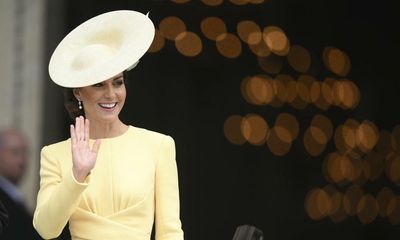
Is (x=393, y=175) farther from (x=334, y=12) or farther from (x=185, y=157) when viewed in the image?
(x=185, y=157)

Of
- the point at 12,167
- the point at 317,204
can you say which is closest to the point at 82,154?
the point at 12,167

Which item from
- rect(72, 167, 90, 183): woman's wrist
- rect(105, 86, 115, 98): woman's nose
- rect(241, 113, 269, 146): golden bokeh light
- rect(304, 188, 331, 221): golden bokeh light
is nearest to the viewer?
rect(72, 167, 90, 183): woman's wrist

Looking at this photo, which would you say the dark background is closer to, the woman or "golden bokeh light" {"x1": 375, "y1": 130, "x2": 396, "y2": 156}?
"golden bokeh light" {"x1": 375, "y1": 130, "x2": 396, "y2": 156}

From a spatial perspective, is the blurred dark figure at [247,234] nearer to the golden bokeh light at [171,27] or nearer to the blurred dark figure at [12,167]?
the blurred dark figure at [12,167]

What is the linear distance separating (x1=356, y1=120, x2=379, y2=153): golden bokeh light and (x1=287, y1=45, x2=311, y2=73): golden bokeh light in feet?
2.47

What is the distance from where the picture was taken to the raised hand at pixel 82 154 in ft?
10.2

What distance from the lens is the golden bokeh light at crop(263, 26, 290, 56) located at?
792 cm

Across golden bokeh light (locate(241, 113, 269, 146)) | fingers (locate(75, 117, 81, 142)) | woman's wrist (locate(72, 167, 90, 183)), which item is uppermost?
fingers (locate(75, 117, 81, 142))

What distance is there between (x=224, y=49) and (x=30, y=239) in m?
3.54

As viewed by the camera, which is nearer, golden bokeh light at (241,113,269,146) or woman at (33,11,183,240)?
woman at (33,11,183,240)

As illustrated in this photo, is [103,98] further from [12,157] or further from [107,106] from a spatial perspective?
[12,157]

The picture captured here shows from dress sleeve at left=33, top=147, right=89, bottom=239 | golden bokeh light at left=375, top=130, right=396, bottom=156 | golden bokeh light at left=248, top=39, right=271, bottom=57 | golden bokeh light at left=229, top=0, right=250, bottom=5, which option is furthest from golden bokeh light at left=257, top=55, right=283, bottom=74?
dress sleeve at left=33, top=147, right=89, bottom=239

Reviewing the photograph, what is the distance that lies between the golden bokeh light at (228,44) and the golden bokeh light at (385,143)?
1.62 meters

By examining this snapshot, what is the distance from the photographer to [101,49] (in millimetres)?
3322
